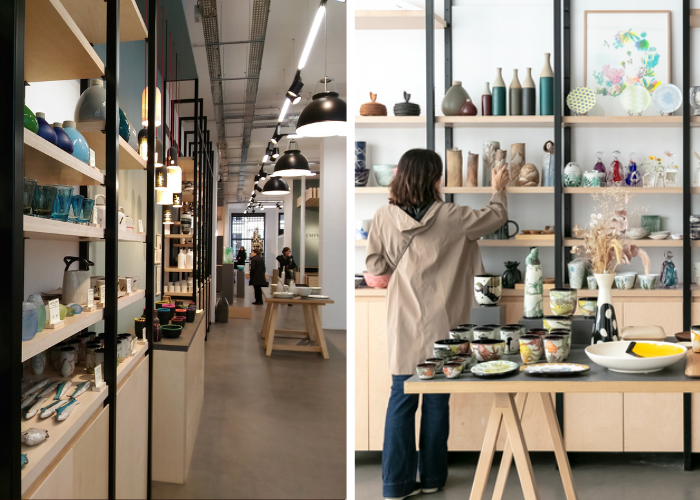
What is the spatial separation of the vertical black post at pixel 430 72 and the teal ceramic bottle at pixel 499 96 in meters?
0.36

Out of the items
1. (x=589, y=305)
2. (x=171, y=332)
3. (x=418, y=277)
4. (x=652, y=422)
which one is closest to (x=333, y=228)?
(x=171, y=332)

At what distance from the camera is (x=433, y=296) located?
8.10 ft

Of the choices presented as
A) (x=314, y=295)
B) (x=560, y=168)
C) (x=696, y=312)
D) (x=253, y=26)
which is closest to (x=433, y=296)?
(x=560, y=168)

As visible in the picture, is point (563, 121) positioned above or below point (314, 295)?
above

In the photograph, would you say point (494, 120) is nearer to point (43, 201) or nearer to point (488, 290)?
point (488, 290)

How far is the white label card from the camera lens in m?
1.67

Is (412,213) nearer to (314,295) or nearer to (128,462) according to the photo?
(128,462)

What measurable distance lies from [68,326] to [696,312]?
9.93 feet

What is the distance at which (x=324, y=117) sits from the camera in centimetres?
427

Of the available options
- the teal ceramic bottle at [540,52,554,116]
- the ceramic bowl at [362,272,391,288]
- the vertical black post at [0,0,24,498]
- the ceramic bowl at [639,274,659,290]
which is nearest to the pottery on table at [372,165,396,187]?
the ceramic bowl at [362,272,391,288]

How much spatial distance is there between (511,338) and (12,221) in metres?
1.49

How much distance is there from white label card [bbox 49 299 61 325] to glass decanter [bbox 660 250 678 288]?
2977mm

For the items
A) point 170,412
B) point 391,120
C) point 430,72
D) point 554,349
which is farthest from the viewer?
point 170,412

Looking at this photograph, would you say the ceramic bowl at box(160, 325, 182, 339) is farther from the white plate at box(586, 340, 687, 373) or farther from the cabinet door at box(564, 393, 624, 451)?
the white plate at box(586, 340, 687, 373)
